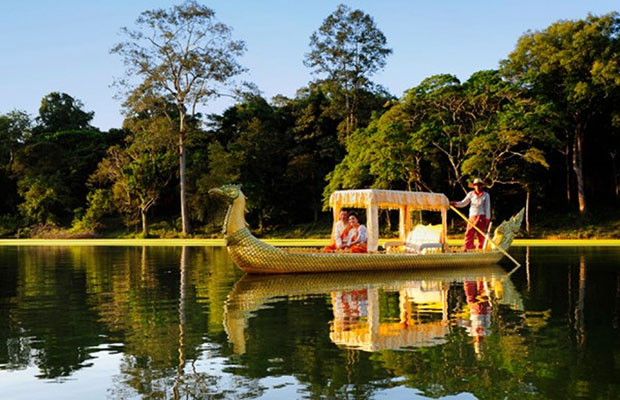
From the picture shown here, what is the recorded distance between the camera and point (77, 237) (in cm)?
3409

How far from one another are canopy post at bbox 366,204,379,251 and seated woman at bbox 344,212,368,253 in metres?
0.11

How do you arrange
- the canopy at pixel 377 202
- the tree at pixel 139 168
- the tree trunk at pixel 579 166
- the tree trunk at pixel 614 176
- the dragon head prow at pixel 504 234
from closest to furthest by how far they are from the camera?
the canopy at pixel 377 202, the dragon head prow at pixel 504 234, the tree trunk at pixel 579 166, the tree trunk at pixel 614 176, the tree at pixel 139 168

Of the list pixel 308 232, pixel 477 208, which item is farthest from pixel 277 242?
pixel 477 208

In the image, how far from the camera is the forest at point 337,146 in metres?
27.5

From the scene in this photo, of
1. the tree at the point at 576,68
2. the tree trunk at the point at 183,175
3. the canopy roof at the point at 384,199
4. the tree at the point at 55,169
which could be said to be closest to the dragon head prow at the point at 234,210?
the canopy roof at the point at 384,199

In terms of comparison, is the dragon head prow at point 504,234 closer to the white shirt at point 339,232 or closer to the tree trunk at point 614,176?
the white shirt at point 339,232

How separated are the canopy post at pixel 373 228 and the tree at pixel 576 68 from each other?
15.7 m

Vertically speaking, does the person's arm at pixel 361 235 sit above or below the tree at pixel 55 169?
below

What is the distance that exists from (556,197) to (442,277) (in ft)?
75.1

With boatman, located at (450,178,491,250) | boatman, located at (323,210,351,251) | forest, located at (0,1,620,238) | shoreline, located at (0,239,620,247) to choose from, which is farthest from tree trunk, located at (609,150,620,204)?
boatman, located at (323,210,351,251)

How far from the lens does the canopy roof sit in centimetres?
1455

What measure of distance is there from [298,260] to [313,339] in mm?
6499

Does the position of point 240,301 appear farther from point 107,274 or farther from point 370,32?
point 370,32

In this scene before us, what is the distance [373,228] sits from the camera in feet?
47.3
